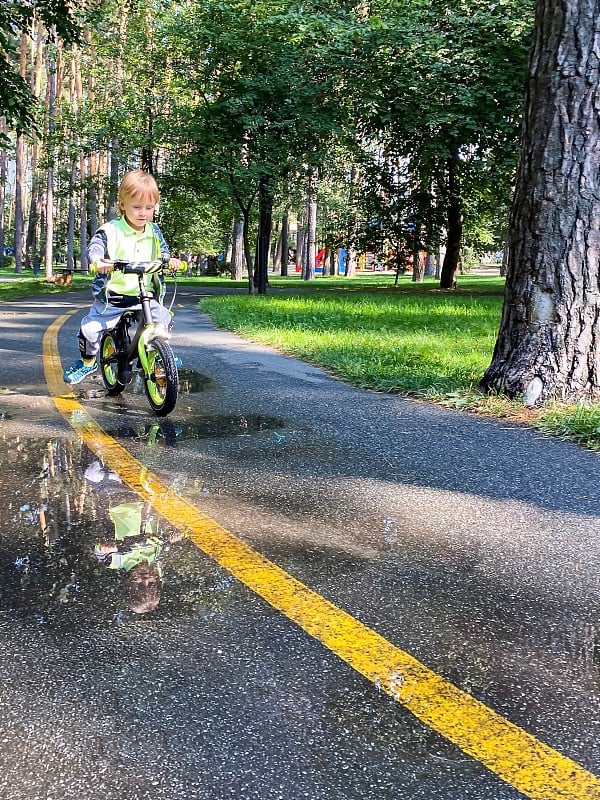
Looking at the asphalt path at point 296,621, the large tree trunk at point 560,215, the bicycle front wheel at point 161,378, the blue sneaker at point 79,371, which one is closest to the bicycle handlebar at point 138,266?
the bicycle front wheel at point 161,378

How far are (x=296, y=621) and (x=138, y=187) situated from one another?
4510 mm

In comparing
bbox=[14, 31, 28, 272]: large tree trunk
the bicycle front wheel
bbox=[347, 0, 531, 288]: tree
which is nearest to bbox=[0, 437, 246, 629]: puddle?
the bicycle front wheel

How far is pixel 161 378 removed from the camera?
6.61m

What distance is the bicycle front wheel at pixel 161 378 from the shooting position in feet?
21.1

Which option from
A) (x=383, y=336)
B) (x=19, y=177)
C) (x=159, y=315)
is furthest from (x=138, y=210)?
(x=19, y=177)

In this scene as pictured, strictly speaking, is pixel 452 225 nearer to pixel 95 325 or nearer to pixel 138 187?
pixel 95 325

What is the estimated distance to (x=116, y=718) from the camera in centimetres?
232

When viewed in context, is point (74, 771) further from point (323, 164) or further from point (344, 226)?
point (344, 226)

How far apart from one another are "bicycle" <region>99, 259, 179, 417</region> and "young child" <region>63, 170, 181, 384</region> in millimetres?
72

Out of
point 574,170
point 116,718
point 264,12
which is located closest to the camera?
point 116,718

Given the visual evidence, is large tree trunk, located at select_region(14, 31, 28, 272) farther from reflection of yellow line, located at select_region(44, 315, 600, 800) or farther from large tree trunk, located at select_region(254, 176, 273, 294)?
reflection of yellow line, located at select_region(44, 315, 600, 800)

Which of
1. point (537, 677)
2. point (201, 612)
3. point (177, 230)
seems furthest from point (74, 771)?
point (177, 230)

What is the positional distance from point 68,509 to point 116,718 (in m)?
1.99

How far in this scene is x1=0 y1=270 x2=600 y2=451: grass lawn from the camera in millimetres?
6992
